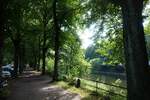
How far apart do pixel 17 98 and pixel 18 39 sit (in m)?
19.1

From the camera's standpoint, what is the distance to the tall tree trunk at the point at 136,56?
Answer: 9.76 meters

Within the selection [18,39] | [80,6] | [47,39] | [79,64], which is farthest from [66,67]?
[80,6]

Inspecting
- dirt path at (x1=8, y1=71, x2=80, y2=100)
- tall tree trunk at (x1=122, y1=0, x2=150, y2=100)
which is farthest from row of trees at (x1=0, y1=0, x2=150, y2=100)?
dirt path at (x1=8, y1=71, x2=80, y2=100)

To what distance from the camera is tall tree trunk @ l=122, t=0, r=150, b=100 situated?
9758mm

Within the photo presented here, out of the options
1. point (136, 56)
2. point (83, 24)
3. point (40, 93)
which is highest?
point (83, 24)

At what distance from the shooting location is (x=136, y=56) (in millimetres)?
9906

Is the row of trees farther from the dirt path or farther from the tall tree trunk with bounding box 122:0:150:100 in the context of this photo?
the dirt path

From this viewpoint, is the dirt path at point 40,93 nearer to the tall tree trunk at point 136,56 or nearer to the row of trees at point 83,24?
the row of trees at point 83,24

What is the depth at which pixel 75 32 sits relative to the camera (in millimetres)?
38938

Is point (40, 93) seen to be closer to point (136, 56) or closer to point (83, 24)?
point (83, 24)

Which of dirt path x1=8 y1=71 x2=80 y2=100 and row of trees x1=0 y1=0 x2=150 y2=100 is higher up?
row of trees x1=0 y1=0 x2=150 y2=100

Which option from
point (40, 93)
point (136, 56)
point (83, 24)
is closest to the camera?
point (136, 56)

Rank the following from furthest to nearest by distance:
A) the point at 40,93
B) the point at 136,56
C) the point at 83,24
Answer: the point at 83,24
the point at 40,93
the point at 136,56

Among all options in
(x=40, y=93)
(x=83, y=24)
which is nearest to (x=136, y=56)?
A: (x=40, y=93)
